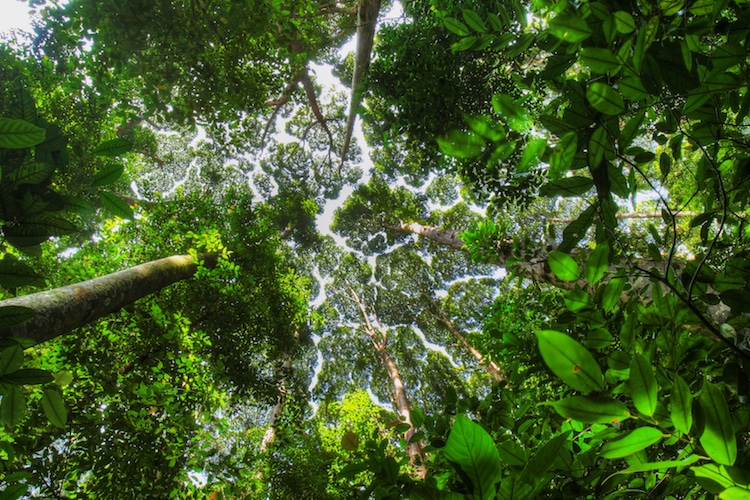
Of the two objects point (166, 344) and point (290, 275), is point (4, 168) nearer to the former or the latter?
point (166, 344)

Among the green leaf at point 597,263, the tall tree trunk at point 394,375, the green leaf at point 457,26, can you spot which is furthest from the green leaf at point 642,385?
the tall tree trunk at point 394,375

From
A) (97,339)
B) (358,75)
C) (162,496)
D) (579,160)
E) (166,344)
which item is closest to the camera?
(579,160)

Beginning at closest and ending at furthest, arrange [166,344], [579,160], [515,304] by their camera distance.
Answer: [579,160] → [166,344] → [515,304]

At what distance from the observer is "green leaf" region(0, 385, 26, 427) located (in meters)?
0.91

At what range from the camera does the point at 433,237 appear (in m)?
8.84

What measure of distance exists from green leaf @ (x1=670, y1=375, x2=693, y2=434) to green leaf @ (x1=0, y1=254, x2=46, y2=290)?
4.93 ft

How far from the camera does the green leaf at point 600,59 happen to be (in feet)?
1.98

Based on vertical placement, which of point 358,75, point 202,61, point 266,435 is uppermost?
point 358,75

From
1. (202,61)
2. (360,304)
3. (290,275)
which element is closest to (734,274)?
(202,61)

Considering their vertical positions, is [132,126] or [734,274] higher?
[132,126]

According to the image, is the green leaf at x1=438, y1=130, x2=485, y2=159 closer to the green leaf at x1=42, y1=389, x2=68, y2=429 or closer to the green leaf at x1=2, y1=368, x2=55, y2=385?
the green leaf at x1=2, y1=368, x2=55, y2=385

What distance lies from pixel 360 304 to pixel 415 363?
406 cm

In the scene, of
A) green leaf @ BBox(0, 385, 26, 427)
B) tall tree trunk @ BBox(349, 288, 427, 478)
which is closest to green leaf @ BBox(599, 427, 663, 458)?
green leaf @ BBox(0, 385, 26, 427)

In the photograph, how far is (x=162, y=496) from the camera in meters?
3.23
